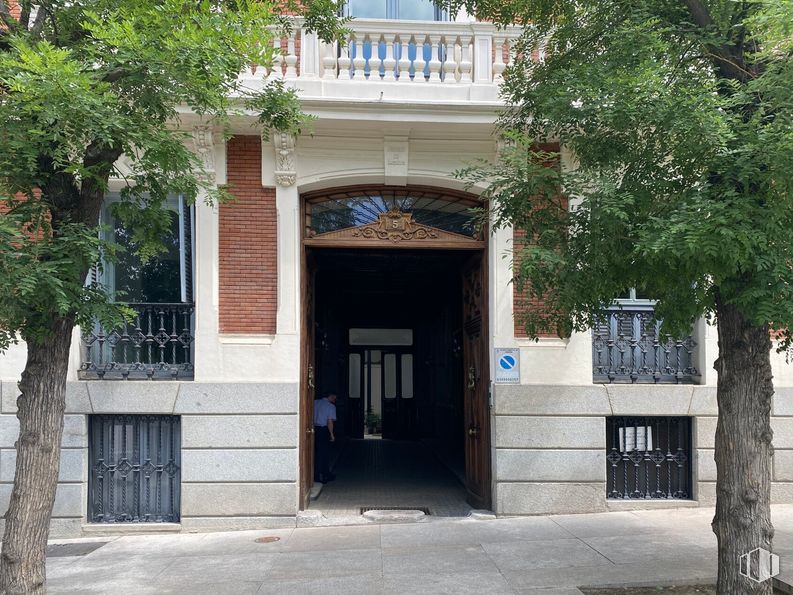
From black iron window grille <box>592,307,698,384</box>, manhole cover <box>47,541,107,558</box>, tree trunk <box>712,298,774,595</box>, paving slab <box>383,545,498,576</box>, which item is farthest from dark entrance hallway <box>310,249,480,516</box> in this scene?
tree trunk <box>712,298,774,595</box>

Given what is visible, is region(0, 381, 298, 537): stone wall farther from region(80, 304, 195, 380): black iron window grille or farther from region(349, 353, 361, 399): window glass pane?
region(349, 353, 361, 399): window glass pane

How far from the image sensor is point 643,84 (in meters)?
5.18

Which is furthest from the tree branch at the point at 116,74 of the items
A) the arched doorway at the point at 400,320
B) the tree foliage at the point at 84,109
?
the arched doorway at the point at 400,320

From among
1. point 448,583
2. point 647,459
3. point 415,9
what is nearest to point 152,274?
point 415,9

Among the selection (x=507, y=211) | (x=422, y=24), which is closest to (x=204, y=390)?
(x=507, y=211)

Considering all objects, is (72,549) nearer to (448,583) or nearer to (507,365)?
(448,583)

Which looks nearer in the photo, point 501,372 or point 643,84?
point 643,84

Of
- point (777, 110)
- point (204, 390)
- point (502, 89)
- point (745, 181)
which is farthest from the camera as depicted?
point (204, 390)

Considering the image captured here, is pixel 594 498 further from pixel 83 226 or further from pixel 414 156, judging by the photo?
pixel 83 226

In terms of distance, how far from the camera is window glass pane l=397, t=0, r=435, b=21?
1015 centimetres

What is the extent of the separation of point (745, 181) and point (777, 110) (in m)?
0.79

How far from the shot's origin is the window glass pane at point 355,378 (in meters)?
22.0

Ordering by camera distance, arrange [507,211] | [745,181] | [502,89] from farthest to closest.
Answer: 1. [502,89]
2. [507,211]
3. [745,181]

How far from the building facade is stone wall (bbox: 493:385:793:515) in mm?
19
